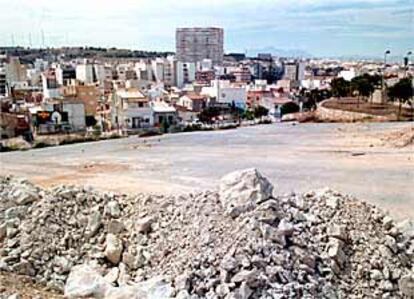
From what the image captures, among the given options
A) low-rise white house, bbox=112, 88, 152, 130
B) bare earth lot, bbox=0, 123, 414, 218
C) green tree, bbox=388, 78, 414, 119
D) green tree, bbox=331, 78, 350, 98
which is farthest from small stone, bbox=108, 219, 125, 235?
green tree, bbox=331, 78, 350, 98

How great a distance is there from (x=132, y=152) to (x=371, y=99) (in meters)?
6.78

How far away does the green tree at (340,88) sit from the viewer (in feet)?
39.5

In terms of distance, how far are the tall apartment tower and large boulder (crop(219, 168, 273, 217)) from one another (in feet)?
11.7

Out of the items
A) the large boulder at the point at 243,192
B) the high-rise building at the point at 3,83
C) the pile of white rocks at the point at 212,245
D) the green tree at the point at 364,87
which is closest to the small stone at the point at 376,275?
the pile of white rocks at the point at 212,245

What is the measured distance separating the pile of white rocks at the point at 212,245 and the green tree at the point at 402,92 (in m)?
6.37

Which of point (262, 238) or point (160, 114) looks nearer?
point (262, 238)

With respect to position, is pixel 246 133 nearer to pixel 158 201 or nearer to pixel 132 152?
pixel 132 152

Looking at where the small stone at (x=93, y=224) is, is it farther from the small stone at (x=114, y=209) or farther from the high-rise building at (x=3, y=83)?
the high-rise building at (x=3, y=83)

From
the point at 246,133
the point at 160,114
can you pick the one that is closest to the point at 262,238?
the point at 246,133

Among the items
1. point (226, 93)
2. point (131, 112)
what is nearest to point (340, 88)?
point (226, 93)

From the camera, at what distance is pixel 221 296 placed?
2.27 m

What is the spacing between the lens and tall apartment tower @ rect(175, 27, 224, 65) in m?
6.32

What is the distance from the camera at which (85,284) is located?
2512 mm

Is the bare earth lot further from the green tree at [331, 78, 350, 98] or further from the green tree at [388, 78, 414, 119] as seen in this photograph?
the green tree at [331, 78, 350, 98]
